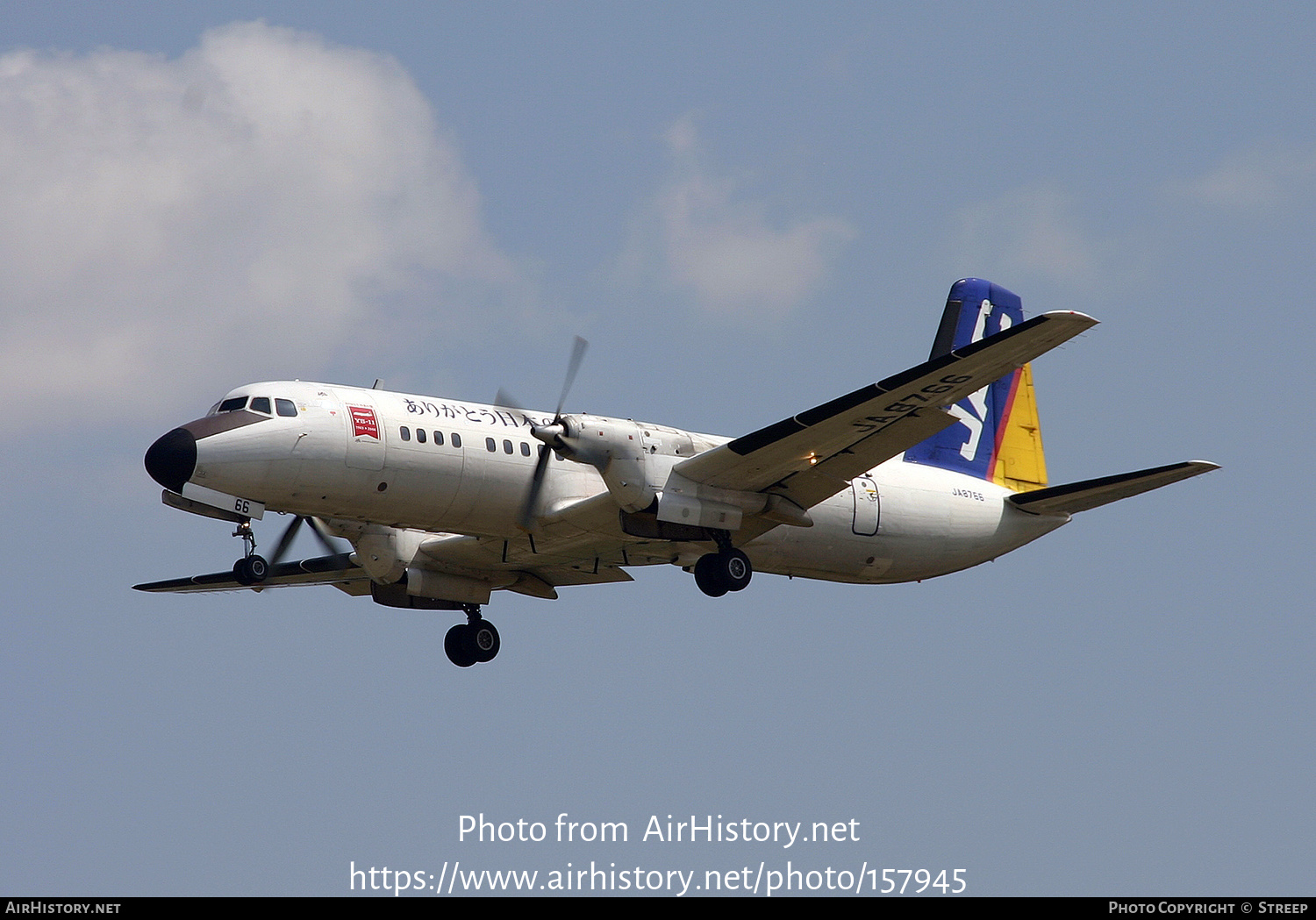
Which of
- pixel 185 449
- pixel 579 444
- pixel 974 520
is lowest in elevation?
pixel 185 449

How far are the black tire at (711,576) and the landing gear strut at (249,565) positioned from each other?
608 centimetres

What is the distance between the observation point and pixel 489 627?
86.4 ft

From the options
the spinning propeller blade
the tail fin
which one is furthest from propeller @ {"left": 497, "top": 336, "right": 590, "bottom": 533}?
the tail fin

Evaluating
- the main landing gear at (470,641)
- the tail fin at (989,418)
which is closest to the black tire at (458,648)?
the main landing gear at (470,641)

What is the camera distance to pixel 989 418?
28953mm

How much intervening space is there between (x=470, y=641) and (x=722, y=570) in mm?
5225

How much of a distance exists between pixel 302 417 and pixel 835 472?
764 cm

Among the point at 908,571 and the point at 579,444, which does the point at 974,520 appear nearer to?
the point at 908,571

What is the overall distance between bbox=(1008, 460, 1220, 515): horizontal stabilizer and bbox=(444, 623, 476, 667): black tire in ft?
31.1

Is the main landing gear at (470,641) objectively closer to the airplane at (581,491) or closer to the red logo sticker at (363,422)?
the airplane at (581,491)

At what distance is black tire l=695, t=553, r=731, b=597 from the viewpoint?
23031mm

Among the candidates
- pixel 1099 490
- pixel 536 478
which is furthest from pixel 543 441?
pixel 1099 490
